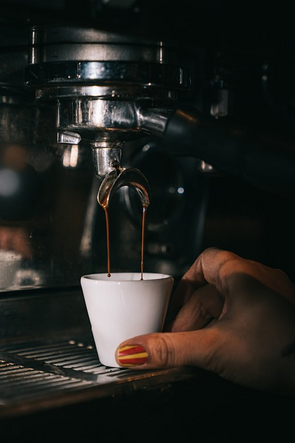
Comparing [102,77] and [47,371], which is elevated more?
[102,77]

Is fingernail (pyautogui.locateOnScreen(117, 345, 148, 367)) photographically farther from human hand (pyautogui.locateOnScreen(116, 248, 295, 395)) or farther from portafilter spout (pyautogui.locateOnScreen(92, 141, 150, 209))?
portafilter spout (pyautogui.locateOnScreen(92, 141, 150, 209))

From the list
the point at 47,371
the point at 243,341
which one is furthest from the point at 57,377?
the point at 243,341

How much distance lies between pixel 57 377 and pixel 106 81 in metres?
0.23

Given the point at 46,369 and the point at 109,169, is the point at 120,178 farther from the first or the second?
the point at 46,369

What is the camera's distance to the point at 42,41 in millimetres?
500

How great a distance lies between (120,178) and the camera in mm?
542

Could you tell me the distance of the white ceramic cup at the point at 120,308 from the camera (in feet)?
1.72

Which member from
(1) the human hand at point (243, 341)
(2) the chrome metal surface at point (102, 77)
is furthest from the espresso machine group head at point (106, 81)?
(1) the human hand at point (243, 341)

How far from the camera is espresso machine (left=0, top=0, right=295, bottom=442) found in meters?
0.43

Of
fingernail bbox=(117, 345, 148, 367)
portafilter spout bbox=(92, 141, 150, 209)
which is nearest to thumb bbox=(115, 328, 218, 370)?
fingernail bbox=(117, 345, 148, 367)

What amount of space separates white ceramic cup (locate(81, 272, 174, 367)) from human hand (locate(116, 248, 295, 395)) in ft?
0.11

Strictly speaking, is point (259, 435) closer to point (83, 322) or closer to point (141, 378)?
point (141, 378)

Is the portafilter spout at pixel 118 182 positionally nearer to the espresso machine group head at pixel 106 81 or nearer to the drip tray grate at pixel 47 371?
the espresso machine group head at pixel 106 81

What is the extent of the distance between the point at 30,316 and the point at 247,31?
0.33 m
